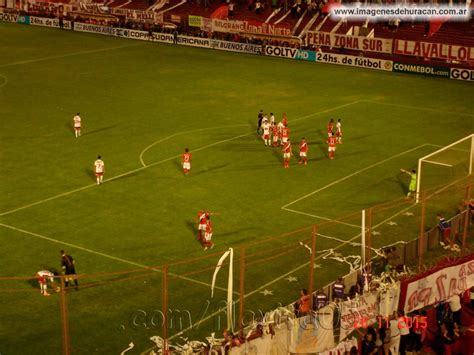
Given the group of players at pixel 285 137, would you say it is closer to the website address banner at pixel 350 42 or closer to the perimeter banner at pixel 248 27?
the website address banner at pixel 350 42

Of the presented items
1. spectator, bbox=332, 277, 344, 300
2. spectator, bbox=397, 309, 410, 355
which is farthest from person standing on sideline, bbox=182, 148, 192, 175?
spectator, bbox=397, 309, 410, 355

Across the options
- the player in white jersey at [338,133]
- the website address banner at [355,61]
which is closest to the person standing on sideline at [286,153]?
the player in white jersey at [338,133]

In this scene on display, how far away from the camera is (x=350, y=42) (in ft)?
214

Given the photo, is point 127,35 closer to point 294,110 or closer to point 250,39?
point 250,39

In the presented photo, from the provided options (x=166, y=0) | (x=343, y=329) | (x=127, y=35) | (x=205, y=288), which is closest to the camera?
(x=343, y=329)

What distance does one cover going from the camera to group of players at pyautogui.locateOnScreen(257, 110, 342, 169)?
38.8 m

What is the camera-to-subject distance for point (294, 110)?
49.7 meters

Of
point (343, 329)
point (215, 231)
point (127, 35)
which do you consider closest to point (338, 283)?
point (343, 329)

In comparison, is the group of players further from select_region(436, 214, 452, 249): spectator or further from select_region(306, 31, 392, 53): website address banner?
select_region(306, 31, 392, 53): website address banner

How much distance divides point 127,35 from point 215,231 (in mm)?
47422

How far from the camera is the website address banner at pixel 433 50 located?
194ft

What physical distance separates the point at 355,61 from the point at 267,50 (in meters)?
8.06

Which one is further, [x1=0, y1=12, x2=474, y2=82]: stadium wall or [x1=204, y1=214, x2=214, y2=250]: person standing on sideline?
[x1=0, y1=12, x2=474, y2=82]: stadium wall

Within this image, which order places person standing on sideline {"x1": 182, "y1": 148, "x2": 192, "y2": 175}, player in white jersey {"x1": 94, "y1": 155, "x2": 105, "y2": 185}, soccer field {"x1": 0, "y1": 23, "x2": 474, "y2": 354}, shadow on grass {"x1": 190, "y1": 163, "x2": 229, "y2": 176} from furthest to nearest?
shadow on grass {"x1": 190, "y1": 163, "x2": 229, "y2": 176}
person standing on sideline {"x1": 182, "y1": 148, "x2": 192, "y2": 175}
player in white jersey {"x1": 94, "y1": 155, "x2": 105, "y2": 185}
soccer field {"x1": 0, "y1": 23, "x2": 474, "y2": 354}
